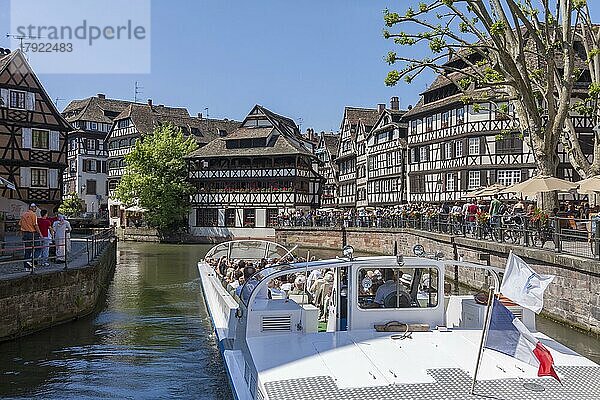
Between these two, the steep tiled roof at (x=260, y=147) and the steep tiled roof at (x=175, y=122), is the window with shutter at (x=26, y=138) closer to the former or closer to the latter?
the steep tiled roof at (x=260, y=147)

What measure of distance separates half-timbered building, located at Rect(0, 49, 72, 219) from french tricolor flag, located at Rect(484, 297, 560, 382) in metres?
35.3

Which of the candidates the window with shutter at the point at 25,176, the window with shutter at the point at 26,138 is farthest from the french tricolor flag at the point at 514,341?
the window with shutter at the point at 26,138

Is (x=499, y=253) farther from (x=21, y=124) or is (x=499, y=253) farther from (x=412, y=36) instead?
(x=21, y=124)

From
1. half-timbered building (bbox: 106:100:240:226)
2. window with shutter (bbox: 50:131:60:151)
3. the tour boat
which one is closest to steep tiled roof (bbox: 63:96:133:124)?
half-timbered building (bbox: 106:100:240:226)

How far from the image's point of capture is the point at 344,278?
31.3ft

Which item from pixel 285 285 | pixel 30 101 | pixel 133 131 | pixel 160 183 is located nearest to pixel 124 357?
pixel 285 285

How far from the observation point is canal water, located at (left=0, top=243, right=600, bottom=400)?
1238 centimetres

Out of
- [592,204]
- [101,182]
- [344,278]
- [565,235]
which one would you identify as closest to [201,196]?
[101,182]

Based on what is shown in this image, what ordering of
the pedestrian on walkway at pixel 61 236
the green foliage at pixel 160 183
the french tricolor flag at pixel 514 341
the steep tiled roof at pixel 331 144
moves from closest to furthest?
the french tricolor flag at pixel 514 341 → the pedestrian on walkway at pixel 61 236 → the green foliage at pixel 160 183 → the steep tiled roof at pixel 331 144

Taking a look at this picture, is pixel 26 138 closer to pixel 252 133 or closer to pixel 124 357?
pixel 252 133

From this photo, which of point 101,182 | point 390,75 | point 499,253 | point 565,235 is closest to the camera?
point 565,235

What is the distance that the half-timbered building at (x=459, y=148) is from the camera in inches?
1702

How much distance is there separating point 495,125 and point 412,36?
79.3ft

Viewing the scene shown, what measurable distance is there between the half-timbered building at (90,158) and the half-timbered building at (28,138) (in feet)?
115
